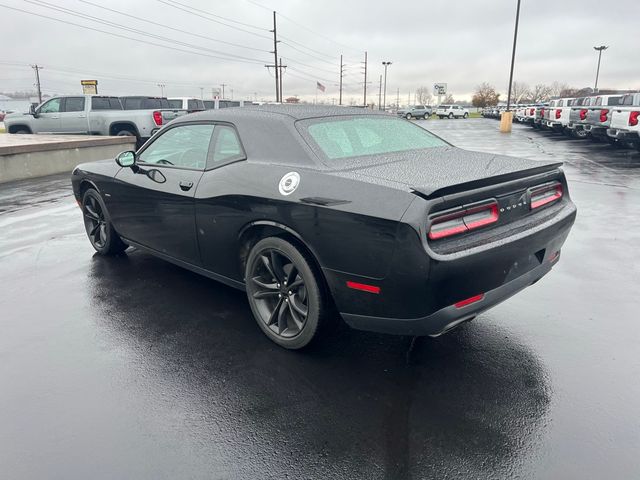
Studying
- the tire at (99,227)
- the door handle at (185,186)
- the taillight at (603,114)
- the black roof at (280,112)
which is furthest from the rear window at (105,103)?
the taillight at (603,114)

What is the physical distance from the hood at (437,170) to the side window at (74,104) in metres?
15.9

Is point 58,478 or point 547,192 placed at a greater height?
point 547,192

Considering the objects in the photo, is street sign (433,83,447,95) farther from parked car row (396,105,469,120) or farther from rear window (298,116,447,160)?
rear window (298,116,447,160)

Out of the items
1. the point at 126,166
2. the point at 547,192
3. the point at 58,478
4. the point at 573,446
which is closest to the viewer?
the point at 58,478

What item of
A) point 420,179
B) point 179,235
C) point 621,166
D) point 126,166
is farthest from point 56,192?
point 621,166

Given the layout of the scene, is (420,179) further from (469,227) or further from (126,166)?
(126,166)

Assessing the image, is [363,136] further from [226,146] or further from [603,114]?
[603,114]

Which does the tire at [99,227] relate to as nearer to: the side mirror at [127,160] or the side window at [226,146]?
the side mirror at [127,160]

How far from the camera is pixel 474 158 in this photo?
346 cm

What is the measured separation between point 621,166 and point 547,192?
33.8 feet

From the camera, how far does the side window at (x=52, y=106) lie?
16375 millimetres

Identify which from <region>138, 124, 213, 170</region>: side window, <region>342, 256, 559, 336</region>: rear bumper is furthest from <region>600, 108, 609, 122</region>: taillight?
<region>138, 124, 213, 170</region>: side window

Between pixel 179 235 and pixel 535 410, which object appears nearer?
pixel 535 410

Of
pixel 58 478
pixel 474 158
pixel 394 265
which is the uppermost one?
pixel 474 158
